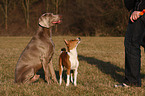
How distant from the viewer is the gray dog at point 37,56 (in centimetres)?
421

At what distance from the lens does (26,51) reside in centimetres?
441

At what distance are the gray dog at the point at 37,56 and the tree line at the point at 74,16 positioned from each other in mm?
A: 21034

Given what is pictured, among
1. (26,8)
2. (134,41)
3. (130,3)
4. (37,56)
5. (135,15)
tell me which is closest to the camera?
(135,15)

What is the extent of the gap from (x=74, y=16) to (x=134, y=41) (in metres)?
29.1

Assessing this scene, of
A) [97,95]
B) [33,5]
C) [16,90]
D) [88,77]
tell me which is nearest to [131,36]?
[97,95]

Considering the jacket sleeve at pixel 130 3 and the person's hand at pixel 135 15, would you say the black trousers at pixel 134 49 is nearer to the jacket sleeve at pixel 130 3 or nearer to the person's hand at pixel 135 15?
the person's hand at pixel 135 15

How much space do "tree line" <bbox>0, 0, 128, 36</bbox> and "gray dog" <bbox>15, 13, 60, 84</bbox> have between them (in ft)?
69.0

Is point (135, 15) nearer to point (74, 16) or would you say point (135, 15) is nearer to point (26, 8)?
point (74, 16)

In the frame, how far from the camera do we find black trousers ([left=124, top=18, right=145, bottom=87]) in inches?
151

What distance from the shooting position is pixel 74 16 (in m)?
32.4

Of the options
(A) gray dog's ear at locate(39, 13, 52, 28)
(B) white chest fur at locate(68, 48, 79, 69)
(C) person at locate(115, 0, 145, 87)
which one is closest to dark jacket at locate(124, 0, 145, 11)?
(C) person at locate(115, 0, 145, 87)

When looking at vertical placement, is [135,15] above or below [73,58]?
above

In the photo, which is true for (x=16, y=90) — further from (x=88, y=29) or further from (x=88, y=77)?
(x=88, y=29)

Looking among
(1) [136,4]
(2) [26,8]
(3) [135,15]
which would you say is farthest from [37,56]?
(2) [26,8]
